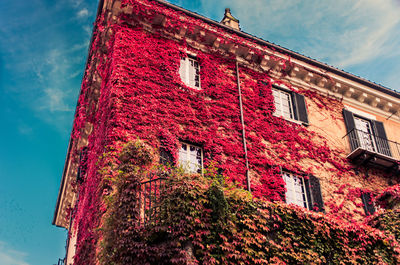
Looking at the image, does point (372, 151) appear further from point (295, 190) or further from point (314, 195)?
point (295, 190)

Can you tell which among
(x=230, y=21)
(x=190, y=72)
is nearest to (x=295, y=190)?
(x=190, y=72)

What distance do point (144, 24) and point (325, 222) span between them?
9.94 meters

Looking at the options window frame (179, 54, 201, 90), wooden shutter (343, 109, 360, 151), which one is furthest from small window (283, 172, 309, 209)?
window frame (179, 54, 201, 90)

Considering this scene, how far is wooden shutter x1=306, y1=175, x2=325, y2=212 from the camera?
1547 centimetres

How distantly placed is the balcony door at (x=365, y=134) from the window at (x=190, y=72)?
7135 millimetres

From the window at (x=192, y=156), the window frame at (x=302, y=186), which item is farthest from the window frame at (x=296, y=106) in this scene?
the window at (x=192, y=156)

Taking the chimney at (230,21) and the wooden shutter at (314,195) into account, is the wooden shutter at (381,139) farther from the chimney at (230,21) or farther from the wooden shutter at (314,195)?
the chimney at (230,21)

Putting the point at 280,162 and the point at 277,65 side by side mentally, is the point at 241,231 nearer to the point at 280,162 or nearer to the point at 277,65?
the point at 280,162

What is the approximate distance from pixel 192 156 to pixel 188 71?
3.95 metres

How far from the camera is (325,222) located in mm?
12055

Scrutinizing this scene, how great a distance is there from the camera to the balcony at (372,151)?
57.4ft

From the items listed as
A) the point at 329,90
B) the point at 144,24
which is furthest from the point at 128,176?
the point at 329,90

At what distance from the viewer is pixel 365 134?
759 inches

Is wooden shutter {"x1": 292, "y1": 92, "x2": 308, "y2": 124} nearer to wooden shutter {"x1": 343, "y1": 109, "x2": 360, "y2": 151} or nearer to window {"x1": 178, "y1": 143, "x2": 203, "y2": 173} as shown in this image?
wooden shutter {"x1": 343, "y1": 109, "x2": 360, "y2": 151}
